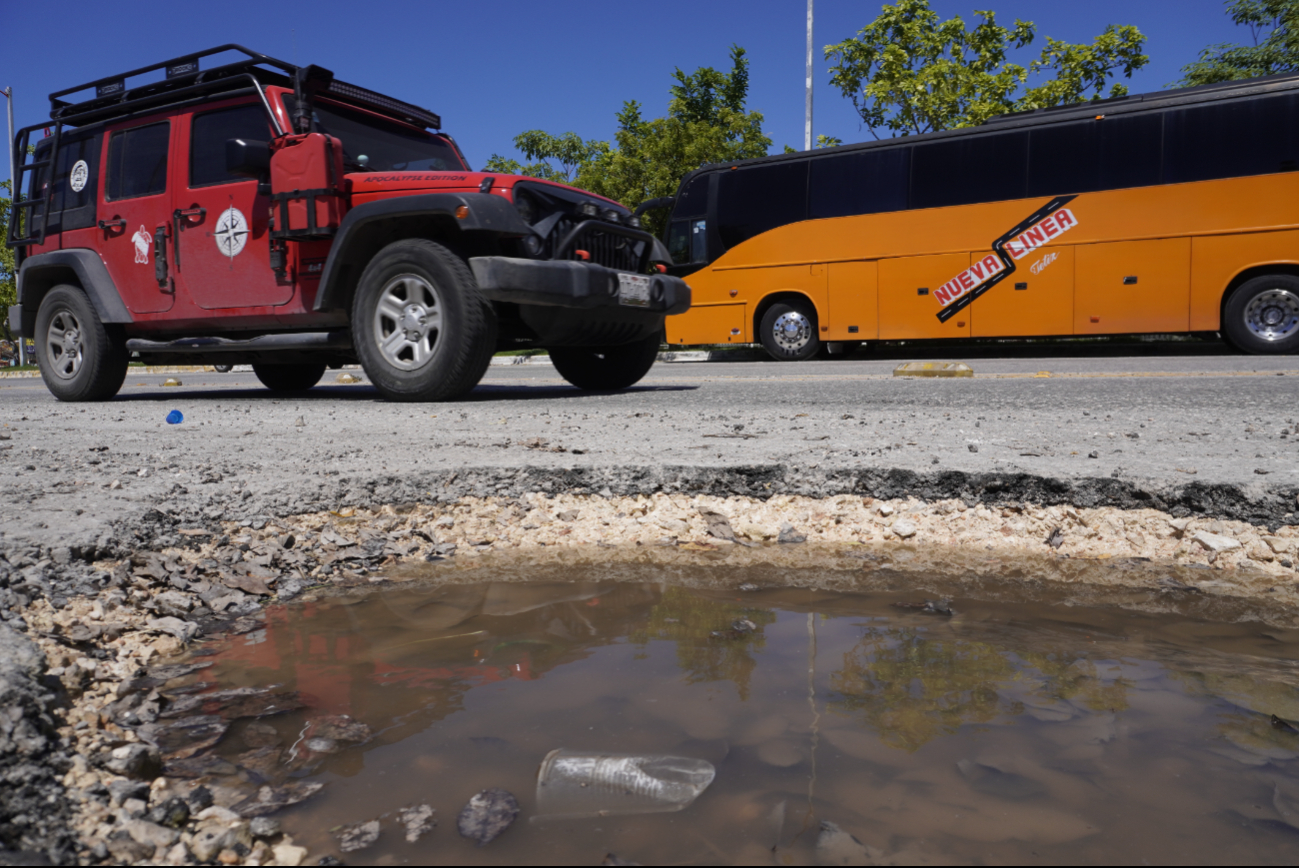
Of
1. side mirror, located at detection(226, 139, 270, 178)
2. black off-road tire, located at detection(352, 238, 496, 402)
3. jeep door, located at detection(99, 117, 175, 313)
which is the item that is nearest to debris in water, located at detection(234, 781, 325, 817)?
black off-road tire, located at detection(352, 238, 496, 402)

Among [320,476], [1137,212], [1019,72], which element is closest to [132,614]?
[320,476]

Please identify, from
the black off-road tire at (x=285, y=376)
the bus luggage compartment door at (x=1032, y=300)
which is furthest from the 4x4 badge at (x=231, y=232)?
the bus luggage compartment door at (x=1032, y=300)

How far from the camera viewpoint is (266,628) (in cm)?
172

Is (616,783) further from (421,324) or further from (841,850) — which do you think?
(421,324)

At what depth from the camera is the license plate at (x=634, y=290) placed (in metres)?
5.20

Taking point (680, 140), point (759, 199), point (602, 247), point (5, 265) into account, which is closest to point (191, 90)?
point (602, 247)

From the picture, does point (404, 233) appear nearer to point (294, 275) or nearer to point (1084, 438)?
point (294, 275)

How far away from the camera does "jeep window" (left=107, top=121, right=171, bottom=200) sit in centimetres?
555

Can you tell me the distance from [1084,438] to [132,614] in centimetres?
293

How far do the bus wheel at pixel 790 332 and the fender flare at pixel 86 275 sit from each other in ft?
30.1

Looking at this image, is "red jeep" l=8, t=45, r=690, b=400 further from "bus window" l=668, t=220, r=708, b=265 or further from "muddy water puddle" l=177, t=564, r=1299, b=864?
"bus window" l=668, t=220, r=708, b=265

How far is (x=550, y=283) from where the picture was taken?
4711mm

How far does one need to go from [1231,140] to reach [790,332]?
5829mm

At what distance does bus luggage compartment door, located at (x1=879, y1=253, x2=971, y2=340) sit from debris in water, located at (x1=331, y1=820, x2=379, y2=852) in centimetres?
1216
